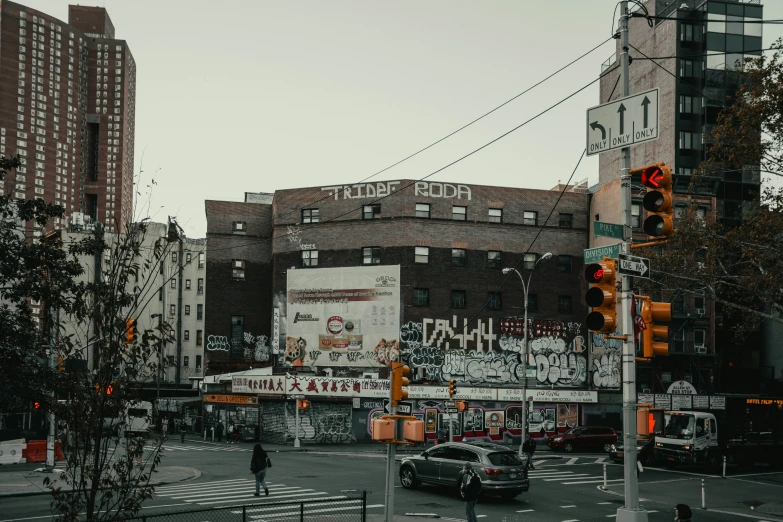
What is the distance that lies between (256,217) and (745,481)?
144 feet

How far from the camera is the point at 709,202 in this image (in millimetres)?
58281

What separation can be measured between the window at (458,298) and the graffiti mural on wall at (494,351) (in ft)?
3.69

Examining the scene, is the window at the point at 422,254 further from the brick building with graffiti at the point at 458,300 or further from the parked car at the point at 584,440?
the parked car at the point at 584,440

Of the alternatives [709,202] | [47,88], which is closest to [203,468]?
[709,202]

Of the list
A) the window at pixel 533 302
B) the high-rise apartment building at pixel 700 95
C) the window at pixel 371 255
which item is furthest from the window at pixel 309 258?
the high-rise apartment building at pixel 700 95

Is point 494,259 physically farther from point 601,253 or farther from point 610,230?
point 610,230

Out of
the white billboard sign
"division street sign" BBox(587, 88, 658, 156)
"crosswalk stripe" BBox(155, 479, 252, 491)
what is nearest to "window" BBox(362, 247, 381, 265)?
the white billboard sign

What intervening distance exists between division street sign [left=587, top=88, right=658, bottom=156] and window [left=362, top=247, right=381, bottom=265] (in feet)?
144

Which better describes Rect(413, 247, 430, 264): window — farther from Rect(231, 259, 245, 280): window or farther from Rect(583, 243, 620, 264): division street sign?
Rect(583, 243, 620, 264): division street sign

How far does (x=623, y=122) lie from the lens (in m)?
13.7

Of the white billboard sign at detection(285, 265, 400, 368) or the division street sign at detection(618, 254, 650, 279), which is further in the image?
the white billboard sign at detection(285, 265, 400, 368)

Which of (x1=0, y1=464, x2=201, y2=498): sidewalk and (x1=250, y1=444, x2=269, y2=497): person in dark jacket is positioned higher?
(x1=250, y1=444, x2=269, y2=497): person in dark jacket

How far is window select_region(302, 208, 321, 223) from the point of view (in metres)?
60.0

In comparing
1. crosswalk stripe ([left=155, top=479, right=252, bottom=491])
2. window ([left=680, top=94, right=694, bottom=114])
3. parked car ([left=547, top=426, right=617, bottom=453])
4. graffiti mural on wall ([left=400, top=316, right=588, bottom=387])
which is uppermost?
window ([left=680, top=94, right=694, bottom=114])
